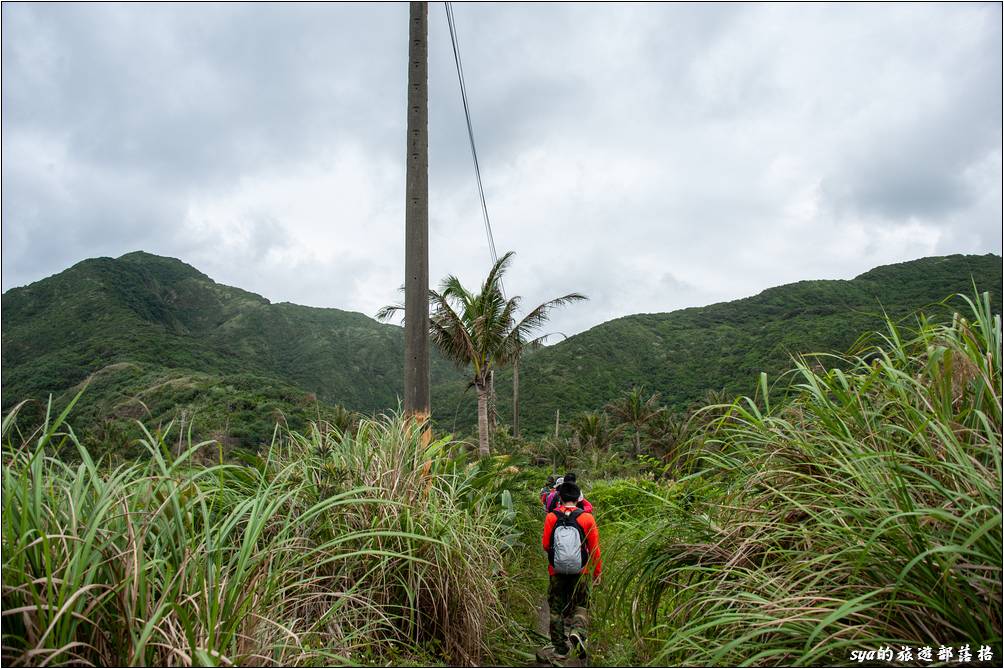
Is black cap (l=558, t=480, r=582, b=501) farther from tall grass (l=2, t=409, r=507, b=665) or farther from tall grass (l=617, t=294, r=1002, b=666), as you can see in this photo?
tall grass (l=617, t=294, r=1002, b=666)

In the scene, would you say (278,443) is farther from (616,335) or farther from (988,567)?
(616,335)

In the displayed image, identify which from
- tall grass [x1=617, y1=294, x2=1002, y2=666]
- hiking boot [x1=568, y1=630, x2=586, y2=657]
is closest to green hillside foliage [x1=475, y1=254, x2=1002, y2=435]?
hiking boot [x1=568, y1=630, x2=586, y2=657]

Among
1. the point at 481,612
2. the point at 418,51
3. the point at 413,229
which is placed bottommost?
the point at 481,612

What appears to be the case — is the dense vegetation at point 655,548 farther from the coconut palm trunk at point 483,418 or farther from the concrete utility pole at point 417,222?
the coconut palm trunk at point 483,418

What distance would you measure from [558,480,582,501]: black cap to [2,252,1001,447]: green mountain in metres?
21.0

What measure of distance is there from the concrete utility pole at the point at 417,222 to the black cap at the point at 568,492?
4.73 ft

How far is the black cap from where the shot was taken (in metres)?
4.31

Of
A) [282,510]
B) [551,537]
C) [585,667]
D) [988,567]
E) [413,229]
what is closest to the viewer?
[988,567]

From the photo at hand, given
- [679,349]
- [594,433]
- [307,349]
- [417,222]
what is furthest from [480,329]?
[307,349]

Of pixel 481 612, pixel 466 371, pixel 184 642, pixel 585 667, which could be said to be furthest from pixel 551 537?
pixel 466 371

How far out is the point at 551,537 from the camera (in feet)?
13.9

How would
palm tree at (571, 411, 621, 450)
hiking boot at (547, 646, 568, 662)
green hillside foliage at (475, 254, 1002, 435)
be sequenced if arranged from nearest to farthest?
1. hiking boot at (547, 646, 568, 662)
2. palm tree at (571, 411, 621, 450)
3. green hillside foliage at (475, 254, 1002, 435)

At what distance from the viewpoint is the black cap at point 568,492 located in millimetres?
4312

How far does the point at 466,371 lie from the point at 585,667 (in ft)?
39.2
